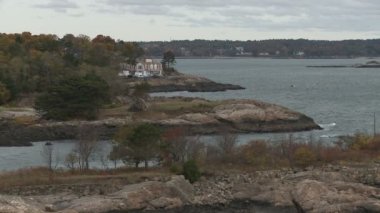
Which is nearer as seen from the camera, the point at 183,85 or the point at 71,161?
the point at 71,161

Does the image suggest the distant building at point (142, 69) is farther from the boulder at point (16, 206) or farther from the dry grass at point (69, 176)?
the boulder at point (16, 206)

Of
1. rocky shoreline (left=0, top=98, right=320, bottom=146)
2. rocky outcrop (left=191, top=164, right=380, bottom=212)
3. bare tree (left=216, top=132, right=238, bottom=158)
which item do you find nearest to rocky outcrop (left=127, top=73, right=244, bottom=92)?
rocky shoreline (left=0, top=98, right=320, bottom=146)

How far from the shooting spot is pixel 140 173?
41281 mm

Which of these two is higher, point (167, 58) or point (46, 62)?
point (46, 62)

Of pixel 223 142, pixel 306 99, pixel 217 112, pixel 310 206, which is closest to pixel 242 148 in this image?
pixel 223 142

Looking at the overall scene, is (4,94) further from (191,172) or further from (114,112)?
(191,172)

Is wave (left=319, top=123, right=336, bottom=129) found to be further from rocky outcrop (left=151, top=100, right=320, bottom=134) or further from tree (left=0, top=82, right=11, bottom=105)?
tree (left=0, top=82, right=11, bottom=105)

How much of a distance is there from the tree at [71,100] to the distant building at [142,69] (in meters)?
54.9

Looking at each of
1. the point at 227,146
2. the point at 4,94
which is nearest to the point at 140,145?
the point at 227,146

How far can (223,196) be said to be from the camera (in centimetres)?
3681

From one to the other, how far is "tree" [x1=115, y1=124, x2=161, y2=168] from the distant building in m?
86.5

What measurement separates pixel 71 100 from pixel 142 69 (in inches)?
2599

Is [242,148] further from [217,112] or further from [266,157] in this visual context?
[217,112]

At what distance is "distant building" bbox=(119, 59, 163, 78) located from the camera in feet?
438
